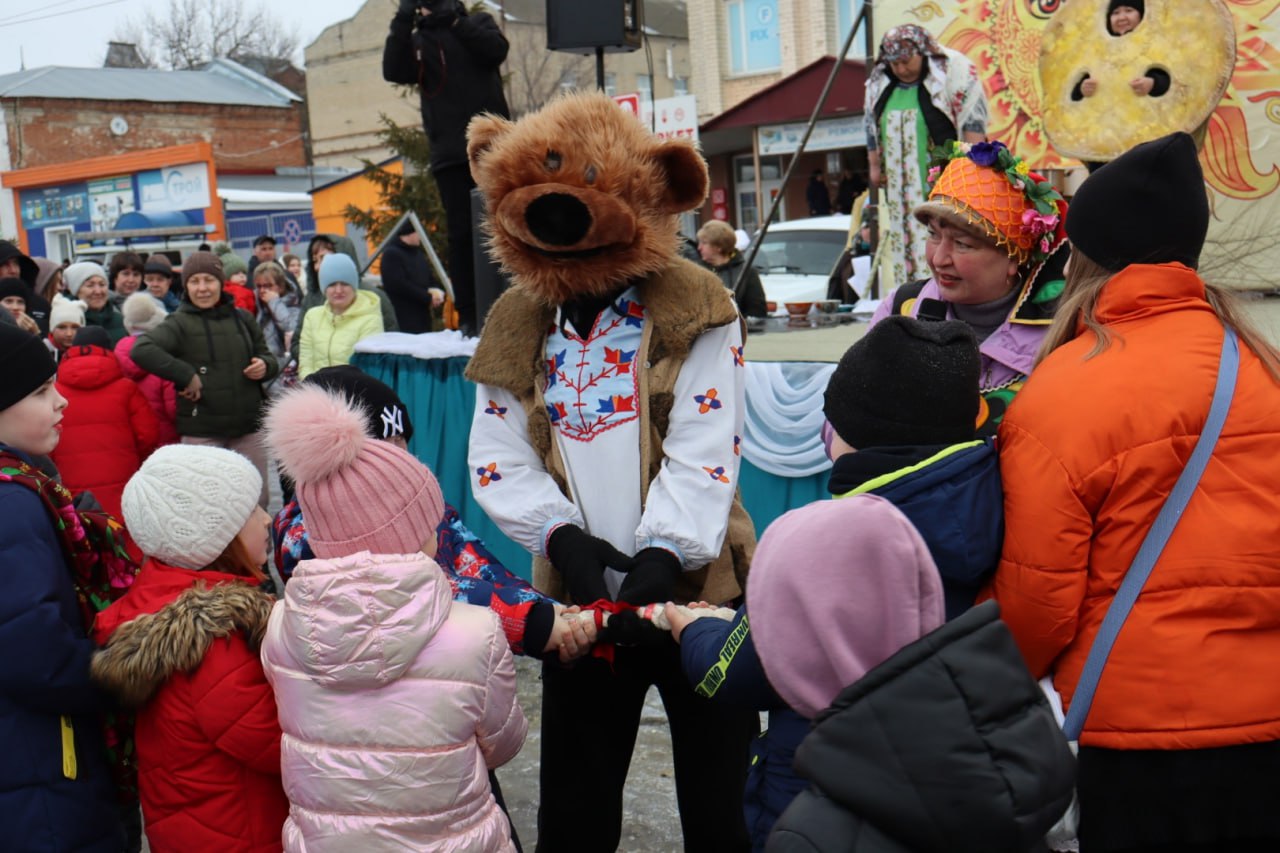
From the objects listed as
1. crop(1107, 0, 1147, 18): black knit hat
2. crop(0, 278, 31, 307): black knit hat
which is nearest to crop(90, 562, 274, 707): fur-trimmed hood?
crop(0, 278, 31, 307): black knit hat

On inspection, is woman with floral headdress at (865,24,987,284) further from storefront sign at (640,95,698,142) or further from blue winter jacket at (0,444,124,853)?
blue winter jacket at (0,444,124,853)

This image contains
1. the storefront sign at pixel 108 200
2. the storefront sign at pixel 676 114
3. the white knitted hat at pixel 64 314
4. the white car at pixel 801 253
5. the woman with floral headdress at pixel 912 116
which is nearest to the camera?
the woman with floral headdress at pixel 912 116

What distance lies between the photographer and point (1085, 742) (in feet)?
6.14

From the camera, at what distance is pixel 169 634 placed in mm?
2316

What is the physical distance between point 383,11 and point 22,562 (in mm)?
45692

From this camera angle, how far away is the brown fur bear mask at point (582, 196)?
2574 millimetres

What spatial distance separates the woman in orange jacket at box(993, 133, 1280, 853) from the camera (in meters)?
1.80

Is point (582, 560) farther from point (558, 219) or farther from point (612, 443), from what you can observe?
point (558, 219)

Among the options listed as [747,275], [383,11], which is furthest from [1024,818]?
[383,11]

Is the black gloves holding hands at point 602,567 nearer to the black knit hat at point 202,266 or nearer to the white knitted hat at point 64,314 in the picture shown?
the black knit hat at point 202,266

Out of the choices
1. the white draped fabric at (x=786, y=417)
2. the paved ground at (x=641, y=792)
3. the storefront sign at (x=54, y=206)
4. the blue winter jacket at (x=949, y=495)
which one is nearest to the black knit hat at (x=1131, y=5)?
the white draped fabric at (x=786, y=417)

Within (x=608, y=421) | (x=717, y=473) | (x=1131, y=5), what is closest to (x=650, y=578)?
(x=717, y=473)

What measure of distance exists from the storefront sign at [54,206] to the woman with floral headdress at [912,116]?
96.2ft

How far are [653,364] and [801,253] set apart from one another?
10.3m
